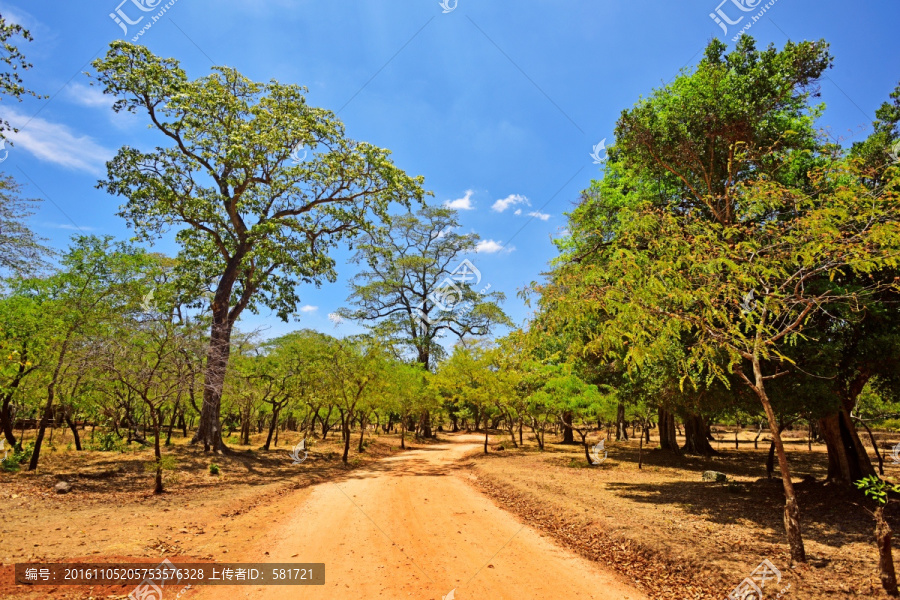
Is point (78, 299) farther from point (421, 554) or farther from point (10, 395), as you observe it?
point (421, 554)

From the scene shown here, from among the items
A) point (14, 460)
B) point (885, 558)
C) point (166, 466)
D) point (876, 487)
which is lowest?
point (14, 460)

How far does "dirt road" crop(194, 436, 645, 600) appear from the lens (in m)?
6.11

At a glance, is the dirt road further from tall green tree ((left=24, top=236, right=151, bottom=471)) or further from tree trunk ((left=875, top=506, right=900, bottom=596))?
tall green tree ((left=24, top=236, right=151, bottom=471))

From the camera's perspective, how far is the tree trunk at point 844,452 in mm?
11156

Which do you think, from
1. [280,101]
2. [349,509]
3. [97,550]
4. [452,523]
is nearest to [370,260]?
[280,101]

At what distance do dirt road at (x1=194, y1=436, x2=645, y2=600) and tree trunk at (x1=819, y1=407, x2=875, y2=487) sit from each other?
8.82 metres

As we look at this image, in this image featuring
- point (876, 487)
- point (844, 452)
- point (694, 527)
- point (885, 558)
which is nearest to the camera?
point (885, 558)

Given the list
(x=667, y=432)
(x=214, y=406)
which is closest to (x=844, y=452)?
(x=667, y=432)

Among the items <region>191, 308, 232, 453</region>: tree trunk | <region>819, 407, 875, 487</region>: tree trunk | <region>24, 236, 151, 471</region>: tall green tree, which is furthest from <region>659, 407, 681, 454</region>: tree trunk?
<region>24, 236, 151, 471</region>: tall green tree

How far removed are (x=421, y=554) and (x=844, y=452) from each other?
11713 millimetres

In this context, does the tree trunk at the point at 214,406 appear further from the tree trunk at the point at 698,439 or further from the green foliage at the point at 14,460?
the tree trunk at the point at 698,439

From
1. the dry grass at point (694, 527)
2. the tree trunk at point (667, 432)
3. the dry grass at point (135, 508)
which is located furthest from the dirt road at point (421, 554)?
the tree trunk at point (667, 432)

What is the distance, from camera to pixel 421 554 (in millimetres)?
7660

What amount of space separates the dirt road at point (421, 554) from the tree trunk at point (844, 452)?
8.82m
